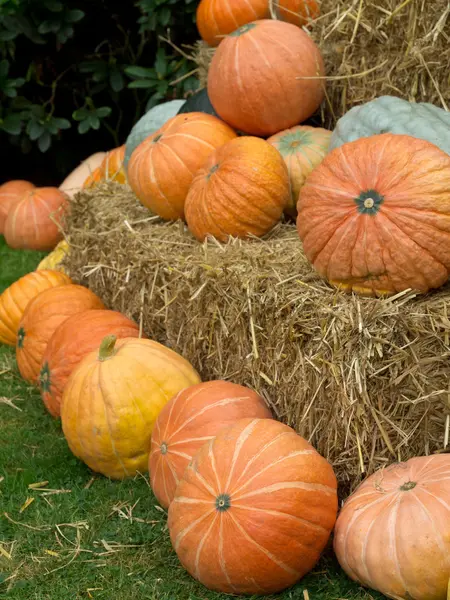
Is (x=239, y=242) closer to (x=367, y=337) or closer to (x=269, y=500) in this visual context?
(x=367, y=337)

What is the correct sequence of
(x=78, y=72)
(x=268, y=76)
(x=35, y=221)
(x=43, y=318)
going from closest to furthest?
(x=268, y=76) < (x=43, y=318) < (x=35, y=221) < (x=78, y=72)

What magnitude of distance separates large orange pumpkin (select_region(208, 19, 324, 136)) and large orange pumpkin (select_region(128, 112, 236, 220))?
17 cm

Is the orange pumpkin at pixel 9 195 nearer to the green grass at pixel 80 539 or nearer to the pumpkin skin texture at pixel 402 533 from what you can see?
the green grass at pixel 80 539

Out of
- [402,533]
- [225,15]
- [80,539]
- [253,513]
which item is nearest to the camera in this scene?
[402,533]

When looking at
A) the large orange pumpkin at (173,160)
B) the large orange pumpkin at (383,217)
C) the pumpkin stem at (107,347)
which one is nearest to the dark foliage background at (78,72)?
the large orange pumpkin at (173,160)

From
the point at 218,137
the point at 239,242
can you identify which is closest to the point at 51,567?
the point at 239,242

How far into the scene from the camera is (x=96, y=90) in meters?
7.26

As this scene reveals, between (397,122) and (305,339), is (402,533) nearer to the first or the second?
(305,339)

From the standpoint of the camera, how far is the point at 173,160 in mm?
4168

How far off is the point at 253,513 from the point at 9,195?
5.28m

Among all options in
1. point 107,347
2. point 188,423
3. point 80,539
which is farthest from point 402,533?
point 107,347

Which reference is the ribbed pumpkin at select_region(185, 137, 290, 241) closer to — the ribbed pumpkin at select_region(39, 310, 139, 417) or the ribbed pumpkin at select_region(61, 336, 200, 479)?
the ribbed pumpkin at select_region(39, 310, 139, 417)

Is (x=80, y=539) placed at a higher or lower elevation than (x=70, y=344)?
lower

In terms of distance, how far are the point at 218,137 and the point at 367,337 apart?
6.14ft
